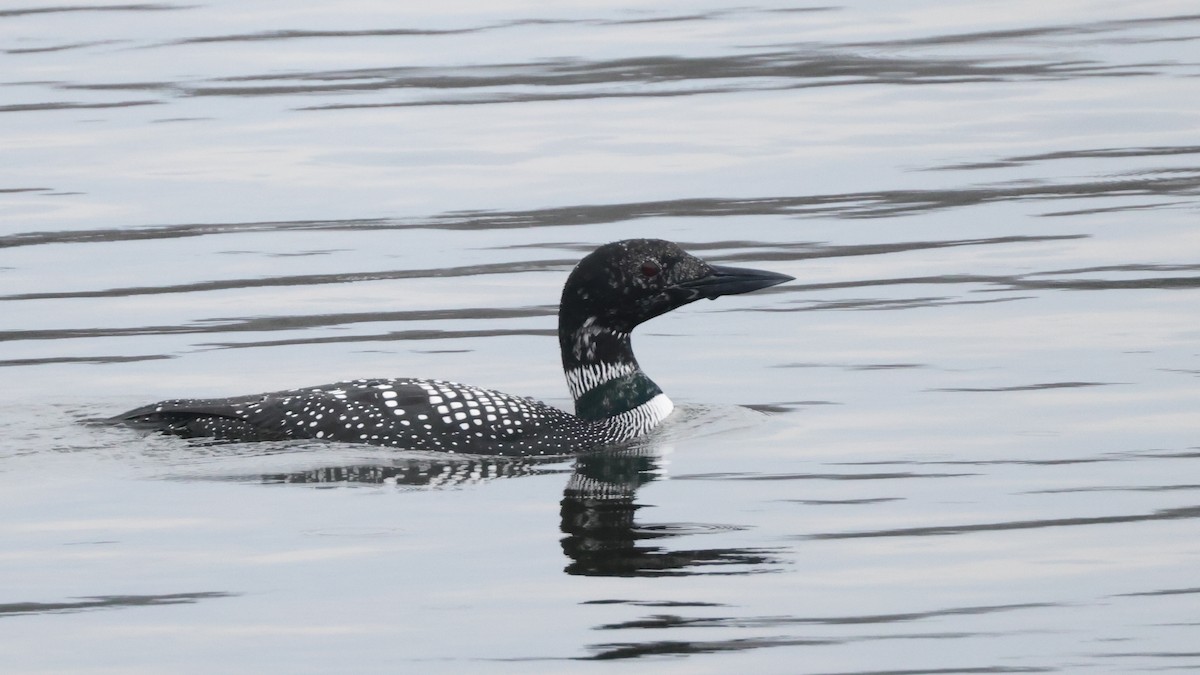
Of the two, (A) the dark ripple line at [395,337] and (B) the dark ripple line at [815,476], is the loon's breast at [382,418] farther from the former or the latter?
(A) the dark ripple line at [395,337]

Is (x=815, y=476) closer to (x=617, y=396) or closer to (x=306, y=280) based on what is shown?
(x=617, y=396)

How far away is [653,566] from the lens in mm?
6109

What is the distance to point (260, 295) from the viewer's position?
1055 centimetres

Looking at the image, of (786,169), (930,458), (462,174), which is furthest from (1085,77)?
(930,458)

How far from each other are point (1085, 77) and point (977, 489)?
9594 millimetres

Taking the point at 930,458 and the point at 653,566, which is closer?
the point at 653,566

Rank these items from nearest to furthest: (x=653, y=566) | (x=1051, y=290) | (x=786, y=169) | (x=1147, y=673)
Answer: (x=1147, y=673)
(x=653, y=566)
(x=1051, y=290)
(x=786, y=169)

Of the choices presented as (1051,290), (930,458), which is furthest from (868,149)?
(930,458)

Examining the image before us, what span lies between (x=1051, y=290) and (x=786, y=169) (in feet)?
11.1

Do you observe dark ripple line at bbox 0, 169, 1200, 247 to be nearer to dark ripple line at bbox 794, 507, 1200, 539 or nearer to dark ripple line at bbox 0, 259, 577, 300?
dark ripple line at bbox 0, 259, 577, 300

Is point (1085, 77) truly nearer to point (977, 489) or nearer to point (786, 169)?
point (786, 169)

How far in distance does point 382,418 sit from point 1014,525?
2.16 m

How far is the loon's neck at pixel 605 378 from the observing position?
315 inches

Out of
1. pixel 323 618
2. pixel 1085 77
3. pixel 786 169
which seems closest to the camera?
pixel 323 618
